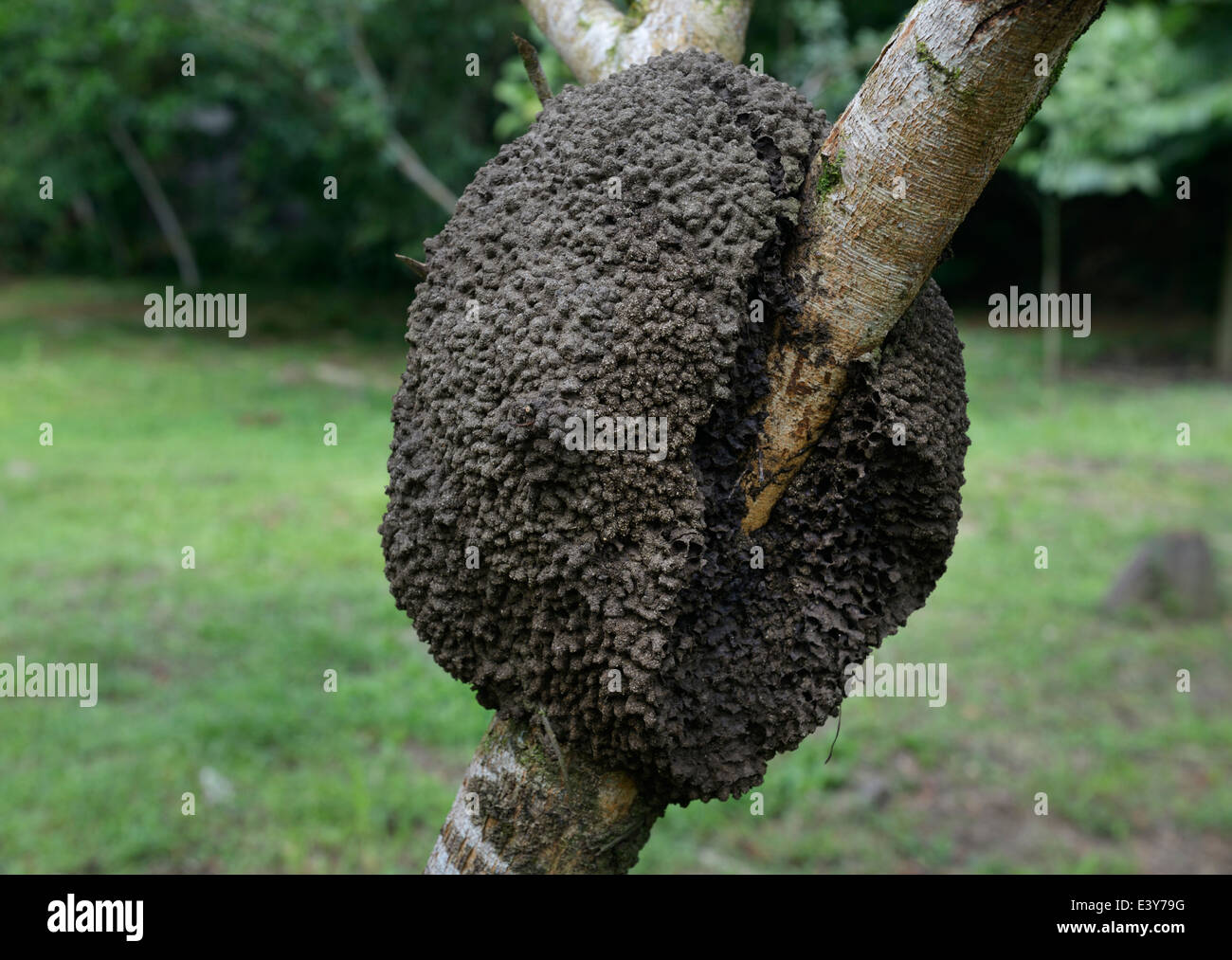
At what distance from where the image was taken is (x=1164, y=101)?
9.80 meters

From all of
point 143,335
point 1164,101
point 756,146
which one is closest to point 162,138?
point 143,335

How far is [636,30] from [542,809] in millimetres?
1133

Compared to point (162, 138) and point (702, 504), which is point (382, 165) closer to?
point (162, 138)

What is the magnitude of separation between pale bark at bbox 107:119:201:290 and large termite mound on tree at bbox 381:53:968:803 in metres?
15.6

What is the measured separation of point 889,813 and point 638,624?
3.02 meters

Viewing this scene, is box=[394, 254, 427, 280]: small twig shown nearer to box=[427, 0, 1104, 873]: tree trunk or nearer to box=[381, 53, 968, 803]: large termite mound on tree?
box=[381, 53, 968, 803]: large termite mound on tree

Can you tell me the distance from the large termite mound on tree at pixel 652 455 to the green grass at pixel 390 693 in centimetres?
→ 241

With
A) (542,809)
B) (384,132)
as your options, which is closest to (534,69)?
(542,809)

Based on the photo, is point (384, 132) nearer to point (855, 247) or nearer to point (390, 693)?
point (390, 693)

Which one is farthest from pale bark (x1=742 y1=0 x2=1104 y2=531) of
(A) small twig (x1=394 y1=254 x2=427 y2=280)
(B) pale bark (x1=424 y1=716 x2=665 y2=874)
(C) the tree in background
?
(C) the tree in background

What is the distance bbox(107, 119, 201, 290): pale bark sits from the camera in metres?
15.3

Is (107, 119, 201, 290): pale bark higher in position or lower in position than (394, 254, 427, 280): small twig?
higher

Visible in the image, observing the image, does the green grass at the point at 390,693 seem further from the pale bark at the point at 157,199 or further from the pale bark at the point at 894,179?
the pale bark at the point at 157,199
